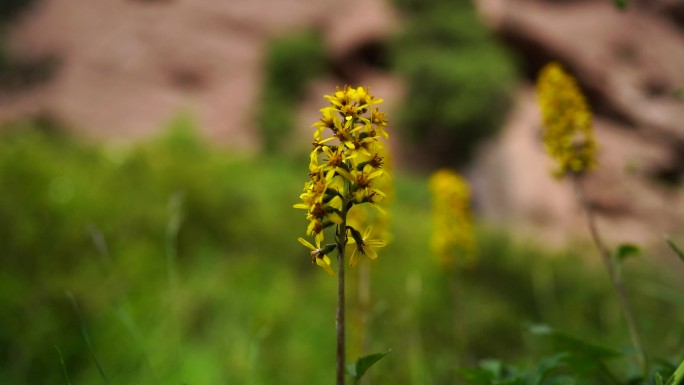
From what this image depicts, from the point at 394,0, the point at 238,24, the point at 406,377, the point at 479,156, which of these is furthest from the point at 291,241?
the point at 238,24

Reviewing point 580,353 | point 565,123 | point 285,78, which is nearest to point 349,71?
point 285,78

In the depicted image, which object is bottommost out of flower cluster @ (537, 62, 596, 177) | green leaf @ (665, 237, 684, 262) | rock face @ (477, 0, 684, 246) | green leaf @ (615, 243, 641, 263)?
green leaf @ (665, 237, 684, 262)

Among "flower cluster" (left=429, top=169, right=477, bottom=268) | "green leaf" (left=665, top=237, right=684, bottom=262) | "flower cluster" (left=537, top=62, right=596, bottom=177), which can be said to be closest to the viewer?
"green leaf" (left=665, top=237, right=684, bottom=262)

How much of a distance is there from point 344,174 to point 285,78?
467 inches

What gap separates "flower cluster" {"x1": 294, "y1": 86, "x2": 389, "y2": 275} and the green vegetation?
4.23 feet

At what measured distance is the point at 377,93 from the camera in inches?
491

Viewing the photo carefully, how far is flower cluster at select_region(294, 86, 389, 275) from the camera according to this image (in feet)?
2.49

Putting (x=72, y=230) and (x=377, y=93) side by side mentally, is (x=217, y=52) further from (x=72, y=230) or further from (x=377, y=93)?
(x=72, y=230)

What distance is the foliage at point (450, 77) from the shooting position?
36.8 ft

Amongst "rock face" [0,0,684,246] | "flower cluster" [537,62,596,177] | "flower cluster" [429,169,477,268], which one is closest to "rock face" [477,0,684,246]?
"rock face" [0,0,684,246]

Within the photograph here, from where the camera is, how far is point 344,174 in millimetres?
758

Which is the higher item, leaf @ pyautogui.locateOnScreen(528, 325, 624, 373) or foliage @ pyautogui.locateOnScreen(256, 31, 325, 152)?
foliage @ pyautogui.locateOnScreen(256, 31, 325, 152)

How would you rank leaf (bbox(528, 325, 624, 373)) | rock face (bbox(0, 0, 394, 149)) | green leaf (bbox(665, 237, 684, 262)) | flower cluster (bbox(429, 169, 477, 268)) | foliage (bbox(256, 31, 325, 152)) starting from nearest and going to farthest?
green leaf (bbox(665, 237, 684, 262))
leaf (bbox(528, 325, 624, 373))
flower cluster (bbox(429, 169, 477, 268))
rock face (bbox(0, 0, 394, 149))
foliage (bbox(256, 31, 325, 152))

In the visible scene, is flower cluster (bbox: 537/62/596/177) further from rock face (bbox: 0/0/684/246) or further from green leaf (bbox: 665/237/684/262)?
rock face (bbox: 0/0/684/246)
